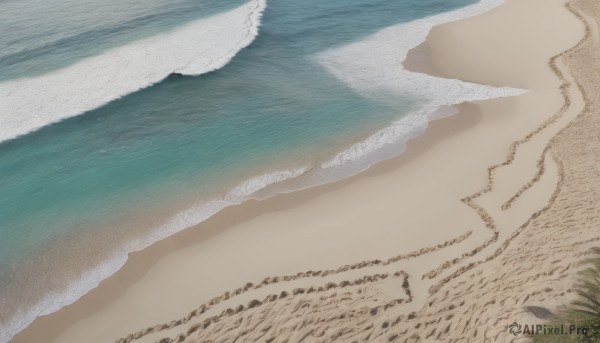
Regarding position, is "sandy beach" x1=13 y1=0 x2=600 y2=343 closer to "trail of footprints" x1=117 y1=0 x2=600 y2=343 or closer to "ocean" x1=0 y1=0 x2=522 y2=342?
"trail of footprints" x1=117 y1=0 x2=600 y2=343

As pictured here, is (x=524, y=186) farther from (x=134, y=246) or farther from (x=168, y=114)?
(x=168, y=114)

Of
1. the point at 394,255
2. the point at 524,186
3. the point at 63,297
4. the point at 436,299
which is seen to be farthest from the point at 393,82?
the point at 63,297

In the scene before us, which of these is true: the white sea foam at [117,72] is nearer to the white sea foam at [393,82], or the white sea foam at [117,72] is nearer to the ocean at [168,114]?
the ocean at [168,114]

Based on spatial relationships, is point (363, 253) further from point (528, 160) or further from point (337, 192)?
point (528, 160)

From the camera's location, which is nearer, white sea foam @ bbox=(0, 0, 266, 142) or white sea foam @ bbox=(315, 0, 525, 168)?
white sea foam @ bbox=(315, 0, 525, 168)

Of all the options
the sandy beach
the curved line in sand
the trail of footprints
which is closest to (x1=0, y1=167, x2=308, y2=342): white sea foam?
the sandy beach

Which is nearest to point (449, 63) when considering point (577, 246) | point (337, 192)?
point (337, 192)

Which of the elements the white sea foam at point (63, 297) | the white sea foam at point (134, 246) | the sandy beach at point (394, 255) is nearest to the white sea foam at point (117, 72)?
the white sea foam at point (134, 246)
